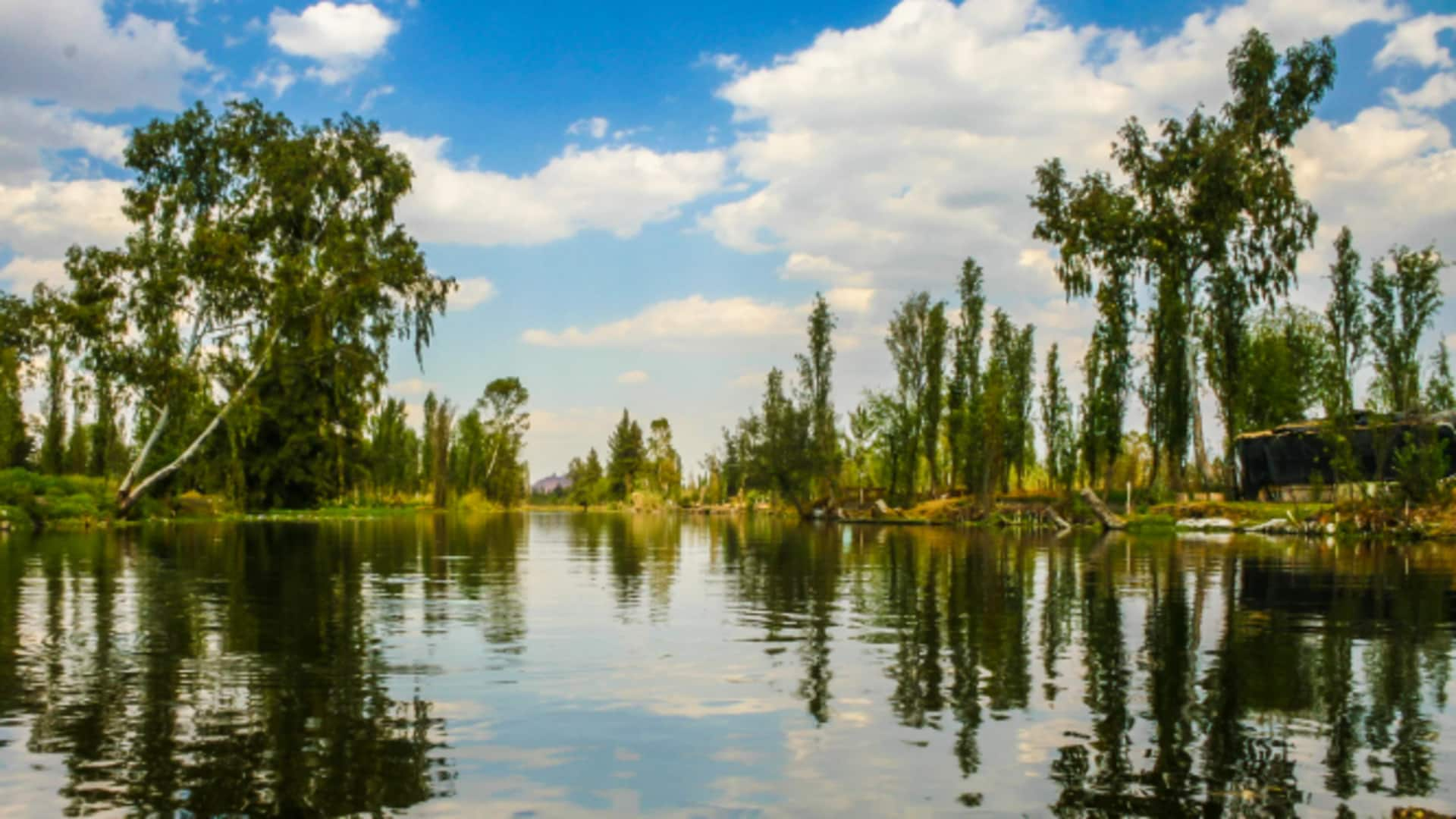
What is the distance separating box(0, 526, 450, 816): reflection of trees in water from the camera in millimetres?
6684

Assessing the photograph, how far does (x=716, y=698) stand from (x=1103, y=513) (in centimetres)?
5295

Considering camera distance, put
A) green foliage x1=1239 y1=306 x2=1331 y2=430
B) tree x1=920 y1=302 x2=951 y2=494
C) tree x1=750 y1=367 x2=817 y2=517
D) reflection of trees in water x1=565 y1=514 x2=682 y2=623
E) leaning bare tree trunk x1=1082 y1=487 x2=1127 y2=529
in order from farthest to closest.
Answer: tree x1=750 y1=367 x2=817 y2=517
tree x1=920 y1=302 x2=951 y2=494
green foliage x1=1239 y1=306 x2=1331 y2=430
leaning bare tree trunk x1=1082 y1=487 x2=1127 y2=529
reflection of trees in water x1=565 y1=514 x2=682 y2=623

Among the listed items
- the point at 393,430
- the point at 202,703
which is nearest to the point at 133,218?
the point at 202,703

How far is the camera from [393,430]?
126m

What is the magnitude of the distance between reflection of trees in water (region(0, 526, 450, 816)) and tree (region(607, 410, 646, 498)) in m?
163

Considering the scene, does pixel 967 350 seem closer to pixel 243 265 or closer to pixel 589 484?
pixel 243 265

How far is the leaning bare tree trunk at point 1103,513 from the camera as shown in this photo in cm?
5691

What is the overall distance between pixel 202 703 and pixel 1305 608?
15798mm

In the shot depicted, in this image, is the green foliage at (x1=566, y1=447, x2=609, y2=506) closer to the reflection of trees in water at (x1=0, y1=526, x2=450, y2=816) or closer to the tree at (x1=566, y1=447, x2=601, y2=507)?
the tree at (x1=566, y1=447, x2=601, y2=507)

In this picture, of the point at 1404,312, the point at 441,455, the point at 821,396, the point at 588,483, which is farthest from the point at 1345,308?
the point at 588,483

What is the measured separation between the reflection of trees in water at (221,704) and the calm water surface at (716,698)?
0.13 feet

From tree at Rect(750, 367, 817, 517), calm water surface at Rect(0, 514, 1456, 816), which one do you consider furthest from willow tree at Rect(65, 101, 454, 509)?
tree at Rect(750, 367, 817, 517)

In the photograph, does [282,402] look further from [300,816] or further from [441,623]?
[300,816]

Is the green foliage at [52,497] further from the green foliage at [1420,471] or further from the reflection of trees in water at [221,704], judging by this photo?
the green foliage at [1420,471]
